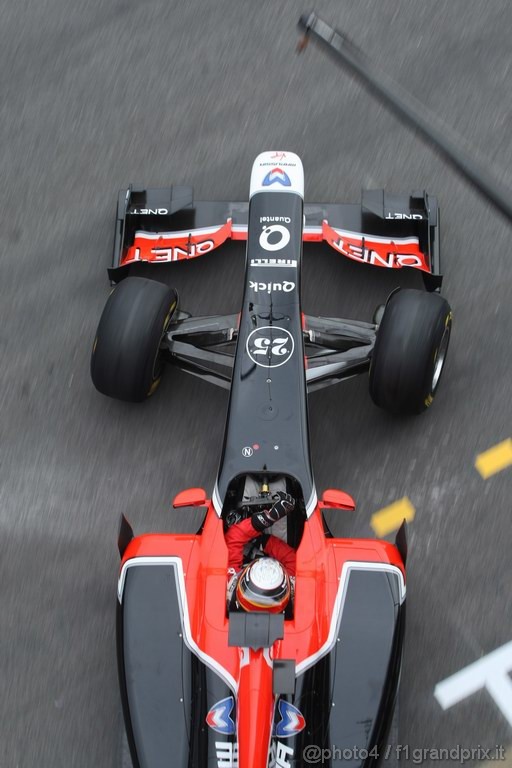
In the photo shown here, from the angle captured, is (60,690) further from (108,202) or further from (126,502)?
(108,202)

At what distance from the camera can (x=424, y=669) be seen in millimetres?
5816

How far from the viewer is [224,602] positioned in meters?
4.96

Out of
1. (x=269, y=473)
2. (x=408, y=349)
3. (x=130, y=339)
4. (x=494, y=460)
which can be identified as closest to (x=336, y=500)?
(x=269, y=473)

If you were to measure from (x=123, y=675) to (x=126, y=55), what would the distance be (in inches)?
232

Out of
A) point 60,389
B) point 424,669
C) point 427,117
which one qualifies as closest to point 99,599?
point 60,389

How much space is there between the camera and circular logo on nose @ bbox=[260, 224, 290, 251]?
6344 millimetres

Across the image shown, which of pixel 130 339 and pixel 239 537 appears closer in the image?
pixel 239 537

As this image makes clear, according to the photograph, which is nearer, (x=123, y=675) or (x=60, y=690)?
(x=123, y=675)

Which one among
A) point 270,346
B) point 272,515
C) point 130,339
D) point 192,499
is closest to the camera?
point 272,515

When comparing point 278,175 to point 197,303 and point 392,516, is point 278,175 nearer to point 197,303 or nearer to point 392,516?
point 197,303

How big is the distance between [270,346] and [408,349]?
35.7 inches

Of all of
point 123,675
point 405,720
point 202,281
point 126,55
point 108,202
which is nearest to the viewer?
point 123,675

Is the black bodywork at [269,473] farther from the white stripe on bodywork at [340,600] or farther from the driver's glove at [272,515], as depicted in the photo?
the driver's glove at [272,515]

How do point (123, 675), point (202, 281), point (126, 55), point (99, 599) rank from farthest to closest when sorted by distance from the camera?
point (126, 55), point (202, 281), point (99, 599), point (123, 675)
